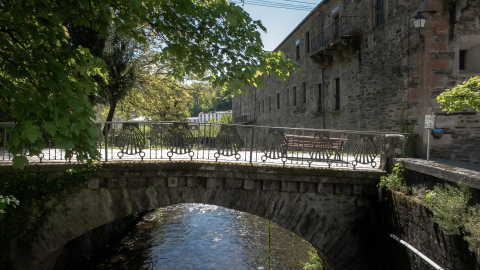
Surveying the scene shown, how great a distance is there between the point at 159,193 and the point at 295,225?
2.83m

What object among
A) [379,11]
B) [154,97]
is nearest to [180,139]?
[379,11]

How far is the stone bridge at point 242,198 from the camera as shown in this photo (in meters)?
5.75

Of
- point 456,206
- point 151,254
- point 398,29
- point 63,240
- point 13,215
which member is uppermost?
point 398,29

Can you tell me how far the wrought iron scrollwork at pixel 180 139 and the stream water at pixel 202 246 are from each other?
4317 mm

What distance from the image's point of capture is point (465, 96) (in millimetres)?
5055

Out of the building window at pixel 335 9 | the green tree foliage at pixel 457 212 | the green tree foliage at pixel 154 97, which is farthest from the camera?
the green tree foliage at pixel 154 97

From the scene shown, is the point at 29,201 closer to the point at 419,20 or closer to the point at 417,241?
the point at 417,241

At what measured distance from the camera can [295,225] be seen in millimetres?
6055

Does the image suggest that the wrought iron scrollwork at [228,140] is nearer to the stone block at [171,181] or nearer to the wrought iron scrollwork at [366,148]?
the stone block at [171,181]

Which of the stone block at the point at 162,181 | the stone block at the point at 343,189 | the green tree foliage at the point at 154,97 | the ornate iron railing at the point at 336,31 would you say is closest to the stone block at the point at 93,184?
the stone block at the point at 162,181

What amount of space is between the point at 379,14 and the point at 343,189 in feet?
27.4

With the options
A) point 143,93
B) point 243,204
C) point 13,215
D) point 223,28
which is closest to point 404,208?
point 243,204

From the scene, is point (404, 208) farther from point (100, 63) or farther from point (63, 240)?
point (63, 240)

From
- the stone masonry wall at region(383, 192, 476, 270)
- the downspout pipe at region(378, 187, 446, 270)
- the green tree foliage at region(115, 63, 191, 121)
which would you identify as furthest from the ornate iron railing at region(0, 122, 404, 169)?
the green tree foliage at region(115, 63, 191, 121)
